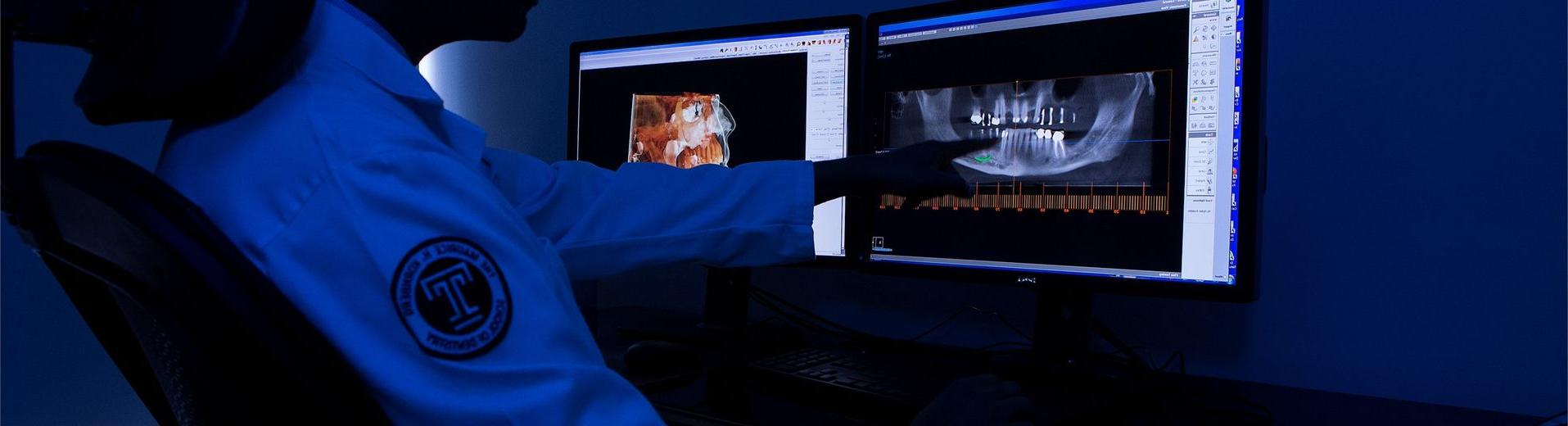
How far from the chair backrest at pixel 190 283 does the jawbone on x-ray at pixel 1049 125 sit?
85cm

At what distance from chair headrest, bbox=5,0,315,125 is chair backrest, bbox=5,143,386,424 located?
0.04 m

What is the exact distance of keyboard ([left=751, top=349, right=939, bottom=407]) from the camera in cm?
96

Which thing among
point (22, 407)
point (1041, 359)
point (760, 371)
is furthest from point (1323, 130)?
point (22, 407)

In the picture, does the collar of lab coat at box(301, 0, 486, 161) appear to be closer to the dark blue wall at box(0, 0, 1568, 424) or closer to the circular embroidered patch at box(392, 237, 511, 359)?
the circular embroidered patch at box(392, 237, 511, 359)

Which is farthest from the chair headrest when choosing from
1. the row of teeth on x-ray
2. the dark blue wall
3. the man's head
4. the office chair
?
the dark blue wall

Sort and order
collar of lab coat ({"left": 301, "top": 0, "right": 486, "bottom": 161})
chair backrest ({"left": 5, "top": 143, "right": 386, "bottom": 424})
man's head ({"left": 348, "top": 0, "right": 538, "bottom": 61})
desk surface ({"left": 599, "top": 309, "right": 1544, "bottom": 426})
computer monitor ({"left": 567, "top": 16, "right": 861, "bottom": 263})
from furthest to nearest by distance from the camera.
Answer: computer monitor ({"left": 567, "top": 16, "right": 861, "bottom": 263}) → desk surface ({"left": 599, "top": 309, "right": 1544, "bottom": 426}) → man's head ({"left": 348, "top": 0, "right": 538, "bottom": 61}) → collar of lab coat ({"left": 301, "top": 0, "right": 486, "bottom": 161}) → chair backrest ({"left": 5, "top": 143, "right": 386, "bottom": 424})

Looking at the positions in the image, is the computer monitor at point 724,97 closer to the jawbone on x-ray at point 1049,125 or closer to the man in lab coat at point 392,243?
the jawbone on x-ray at point 1049,125

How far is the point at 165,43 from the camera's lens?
0.46 metres

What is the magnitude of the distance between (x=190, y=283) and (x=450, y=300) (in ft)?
0.37

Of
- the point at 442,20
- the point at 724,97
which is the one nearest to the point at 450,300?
the point at 442,20

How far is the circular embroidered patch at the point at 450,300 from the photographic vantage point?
0.46 metres

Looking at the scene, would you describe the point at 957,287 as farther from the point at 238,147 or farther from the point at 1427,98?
the point at 238,147

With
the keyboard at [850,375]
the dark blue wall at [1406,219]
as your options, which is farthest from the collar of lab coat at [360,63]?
the dark blue wall at [1406,219]

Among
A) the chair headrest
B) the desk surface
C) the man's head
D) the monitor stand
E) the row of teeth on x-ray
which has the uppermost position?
the man's head
